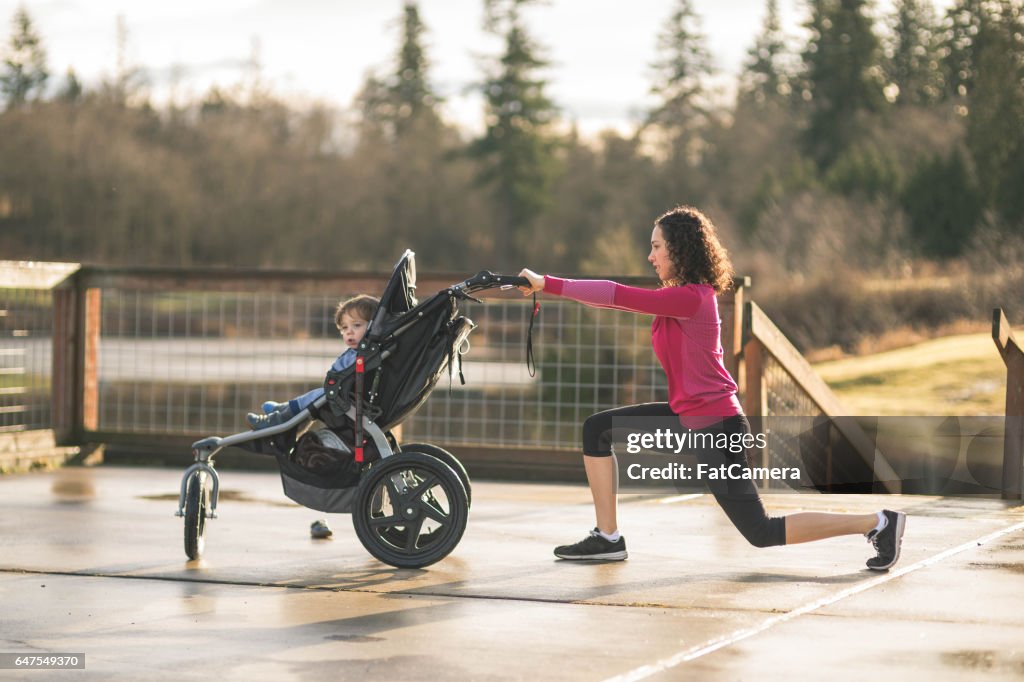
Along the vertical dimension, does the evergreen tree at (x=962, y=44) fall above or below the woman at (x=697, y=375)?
above

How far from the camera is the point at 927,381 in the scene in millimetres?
19453

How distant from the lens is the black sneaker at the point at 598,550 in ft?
24.2

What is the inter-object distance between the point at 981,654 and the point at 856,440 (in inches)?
272

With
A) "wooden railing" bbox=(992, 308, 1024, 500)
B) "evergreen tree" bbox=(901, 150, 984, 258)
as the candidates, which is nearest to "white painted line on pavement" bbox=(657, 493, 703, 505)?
"wooden railing" bbox=(992, 308, 1024, 500)

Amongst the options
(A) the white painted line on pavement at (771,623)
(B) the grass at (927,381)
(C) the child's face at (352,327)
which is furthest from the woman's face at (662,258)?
(B) the grass at (927,381)

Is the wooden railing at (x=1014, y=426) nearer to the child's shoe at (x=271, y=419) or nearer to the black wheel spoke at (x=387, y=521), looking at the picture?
the black wheel spoke at (x=387, y=521)

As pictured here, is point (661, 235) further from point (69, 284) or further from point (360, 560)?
point (69, 284)

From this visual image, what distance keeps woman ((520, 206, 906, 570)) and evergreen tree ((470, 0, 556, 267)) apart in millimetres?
67296

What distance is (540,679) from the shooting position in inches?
198

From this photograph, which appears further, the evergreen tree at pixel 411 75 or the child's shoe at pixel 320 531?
the evergreen tree at pixel 411 75

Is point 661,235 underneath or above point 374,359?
above

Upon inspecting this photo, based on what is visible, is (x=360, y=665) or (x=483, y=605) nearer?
(x=360, y=665)

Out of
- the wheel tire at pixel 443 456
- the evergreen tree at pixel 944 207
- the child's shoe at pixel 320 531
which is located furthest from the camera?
the evergreen tree at pixel 944 207

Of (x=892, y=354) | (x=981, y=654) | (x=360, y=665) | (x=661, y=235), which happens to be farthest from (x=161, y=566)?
(x=892, y=354)
